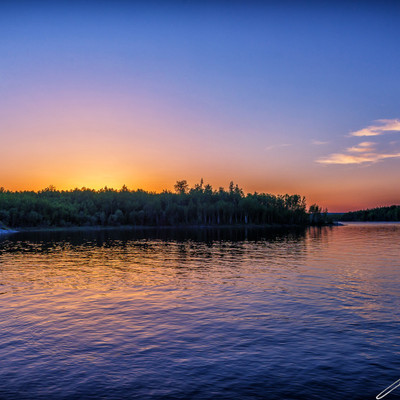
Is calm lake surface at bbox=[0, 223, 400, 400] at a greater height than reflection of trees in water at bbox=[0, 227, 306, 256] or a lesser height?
greater

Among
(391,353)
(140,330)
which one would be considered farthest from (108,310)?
(391,353)

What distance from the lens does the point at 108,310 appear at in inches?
1078

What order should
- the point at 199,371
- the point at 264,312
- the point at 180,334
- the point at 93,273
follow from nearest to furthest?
the point at 199,371 → the point at 180,334 → the point at 264,312 → the point at 93,273

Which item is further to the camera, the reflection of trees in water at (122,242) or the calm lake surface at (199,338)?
the reflection of trees in water at (122,242)

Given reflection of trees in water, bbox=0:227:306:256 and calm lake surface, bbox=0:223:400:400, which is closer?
calm lake surface, bbox=0:223:400:400

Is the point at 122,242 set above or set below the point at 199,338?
below

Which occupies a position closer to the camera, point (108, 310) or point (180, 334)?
point (180, 334)

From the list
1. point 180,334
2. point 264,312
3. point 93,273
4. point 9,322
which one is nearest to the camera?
point 180,334

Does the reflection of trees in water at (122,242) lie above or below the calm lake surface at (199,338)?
below

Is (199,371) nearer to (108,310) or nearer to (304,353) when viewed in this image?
(304,353)

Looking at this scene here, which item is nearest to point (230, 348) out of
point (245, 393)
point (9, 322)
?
point (245, 393)

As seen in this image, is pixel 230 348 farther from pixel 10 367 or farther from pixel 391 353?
pixel 10 367

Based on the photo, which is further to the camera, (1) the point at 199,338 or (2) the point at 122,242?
(2) the point at 122,242

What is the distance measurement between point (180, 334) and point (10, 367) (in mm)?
9237
